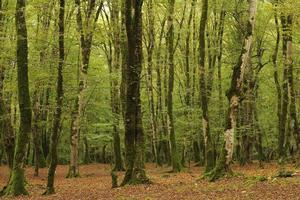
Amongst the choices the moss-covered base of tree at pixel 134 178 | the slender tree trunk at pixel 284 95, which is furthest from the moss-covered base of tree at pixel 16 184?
the slender tree trunk at pixel 284 95

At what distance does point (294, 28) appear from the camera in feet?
72.2

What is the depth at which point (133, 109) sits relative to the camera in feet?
56.6

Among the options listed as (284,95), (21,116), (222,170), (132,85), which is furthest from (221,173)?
(284,95)

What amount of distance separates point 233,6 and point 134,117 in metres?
18.6

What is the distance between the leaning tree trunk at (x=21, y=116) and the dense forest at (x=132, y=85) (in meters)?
0.04

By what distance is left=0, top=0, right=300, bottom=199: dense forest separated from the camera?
1705 centimetres

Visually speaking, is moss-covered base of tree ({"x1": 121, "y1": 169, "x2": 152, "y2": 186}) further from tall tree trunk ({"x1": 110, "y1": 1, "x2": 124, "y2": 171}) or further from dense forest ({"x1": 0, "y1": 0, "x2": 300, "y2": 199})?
tall tree trunk ({"x1": 110, "y1": 1, "x2": 124, "y2": 171})

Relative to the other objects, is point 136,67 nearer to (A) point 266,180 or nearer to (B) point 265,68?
(A) point 266,180

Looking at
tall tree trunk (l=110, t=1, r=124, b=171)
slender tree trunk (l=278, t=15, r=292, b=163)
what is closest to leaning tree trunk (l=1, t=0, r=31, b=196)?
tall tree trunk (l=110, t=1, r=124, b=171)

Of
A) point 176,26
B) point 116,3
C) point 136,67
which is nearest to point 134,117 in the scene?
point 136,67

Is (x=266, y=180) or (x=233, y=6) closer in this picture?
(x=266, y=180)

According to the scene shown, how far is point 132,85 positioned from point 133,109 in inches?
39.3

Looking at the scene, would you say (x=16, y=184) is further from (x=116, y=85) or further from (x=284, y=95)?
(x=116, y=85)

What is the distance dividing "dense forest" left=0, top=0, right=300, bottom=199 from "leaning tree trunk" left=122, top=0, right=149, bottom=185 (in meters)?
0.04
